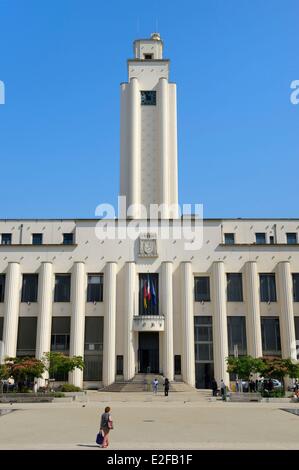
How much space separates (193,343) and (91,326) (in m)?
10.9

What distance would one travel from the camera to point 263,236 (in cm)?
5859

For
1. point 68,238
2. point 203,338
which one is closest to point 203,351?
point 203,338

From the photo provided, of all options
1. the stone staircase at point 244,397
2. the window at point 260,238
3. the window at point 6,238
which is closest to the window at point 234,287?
the window at point 260,238

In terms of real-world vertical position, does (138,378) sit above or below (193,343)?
below

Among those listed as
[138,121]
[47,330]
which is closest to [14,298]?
[47,330]

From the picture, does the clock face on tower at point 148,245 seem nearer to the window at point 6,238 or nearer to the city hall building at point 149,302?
the city hall building at point 149,302

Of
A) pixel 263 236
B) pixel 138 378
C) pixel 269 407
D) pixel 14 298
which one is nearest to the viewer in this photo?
pixel 269 407

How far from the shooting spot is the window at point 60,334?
171 feet

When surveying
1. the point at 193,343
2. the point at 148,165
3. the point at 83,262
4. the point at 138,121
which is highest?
the point at 138,121

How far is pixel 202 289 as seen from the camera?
53.7m

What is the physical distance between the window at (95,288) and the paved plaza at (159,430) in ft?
71.2

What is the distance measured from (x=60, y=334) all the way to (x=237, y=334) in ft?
60.9

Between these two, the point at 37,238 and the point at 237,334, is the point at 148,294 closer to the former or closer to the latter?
the point at 237,334
